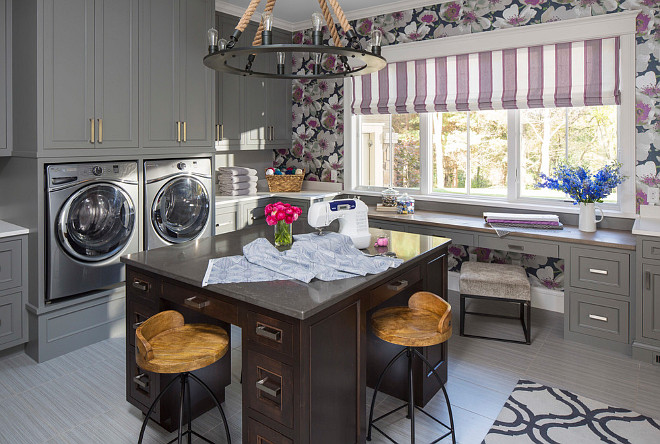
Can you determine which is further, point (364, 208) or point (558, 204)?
point (558, 204)

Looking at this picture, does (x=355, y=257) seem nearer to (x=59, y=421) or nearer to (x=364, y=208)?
(x=364, y=208)

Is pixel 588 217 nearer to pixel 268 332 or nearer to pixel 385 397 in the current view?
pixel 385 397

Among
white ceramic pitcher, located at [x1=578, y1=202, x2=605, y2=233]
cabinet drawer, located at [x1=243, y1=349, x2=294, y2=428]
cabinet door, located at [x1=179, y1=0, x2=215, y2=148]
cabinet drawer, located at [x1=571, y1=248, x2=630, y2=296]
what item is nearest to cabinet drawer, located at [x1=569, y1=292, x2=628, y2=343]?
cabinet drawer, located at [x1=571, y1=248, x2=630, y2=296]

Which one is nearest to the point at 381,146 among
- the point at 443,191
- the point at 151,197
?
the point at 443,191

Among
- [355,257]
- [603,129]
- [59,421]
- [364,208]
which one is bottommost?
[59,421]

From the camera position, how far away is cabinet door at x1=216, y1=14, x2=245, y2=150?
15.1ft

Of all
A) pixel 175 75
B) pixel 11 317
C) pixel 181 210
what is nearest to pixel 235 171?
pixel 181 210

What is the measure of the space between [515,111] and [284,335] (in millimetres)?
3294

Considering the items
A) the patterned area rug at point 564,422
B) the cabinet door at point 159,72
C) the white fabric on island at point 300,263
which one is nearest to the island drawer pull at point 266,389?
the white fabric on island at point 300,263

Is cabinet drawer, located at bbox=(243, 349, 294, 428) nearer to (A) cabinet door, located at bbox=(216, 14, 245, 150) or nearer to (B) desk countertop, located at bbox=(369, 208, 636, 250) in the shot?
(B) desk countertop, located at bbox=(369, 208, 636, 250)

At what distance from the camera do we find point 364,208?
2.52 meters

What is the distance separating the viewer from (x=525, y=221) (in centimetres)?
369

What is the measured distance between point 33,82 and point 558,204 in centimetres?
394

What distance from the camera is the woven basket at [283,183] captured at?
5188 millimetres
